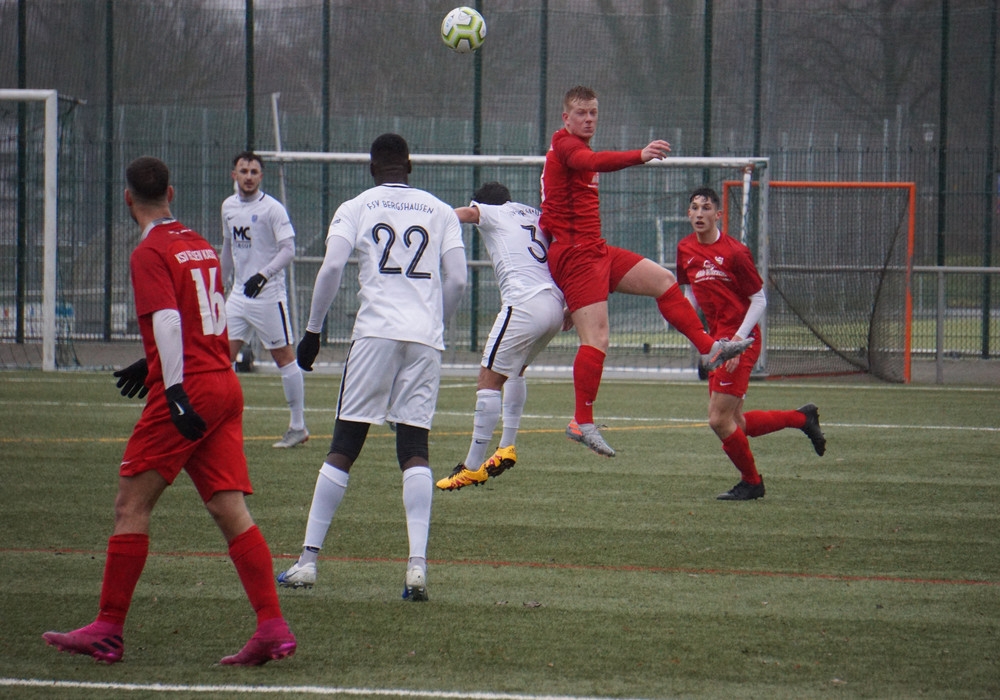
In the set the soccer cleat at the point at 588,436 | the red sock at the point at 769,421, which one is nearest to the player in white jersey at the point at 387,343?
the soccer cleat at the point at 588,436

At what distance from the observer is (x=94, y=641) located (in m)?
4.07

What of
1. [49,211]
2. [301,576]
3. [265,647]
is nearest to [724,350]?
[301,576]

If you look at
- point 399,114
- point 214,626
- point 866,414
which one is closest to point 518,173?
point 399,114

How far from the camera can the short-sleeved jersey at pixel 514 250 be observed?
7.64 meters

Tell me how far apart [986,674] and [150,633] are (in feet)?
10.1

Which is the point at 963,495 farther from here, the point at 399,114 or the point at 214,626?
the point at 399,114

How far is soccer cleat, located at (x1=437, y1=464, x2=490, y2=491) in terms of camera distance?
7445 mm

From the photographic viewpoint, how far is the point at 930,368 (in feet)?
56.0

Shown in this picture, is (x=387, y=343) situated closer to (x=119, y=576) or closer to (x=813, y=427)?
(x=119, y=576)

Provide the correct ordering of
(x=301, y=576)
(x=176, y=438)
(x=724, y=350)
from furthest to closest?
(x=724, y=350) → (x=301, y=576) → (x=176, y=438)

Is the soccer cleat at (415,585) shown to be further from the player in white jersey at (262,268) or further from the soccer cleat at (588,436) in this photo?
the player in white jersey at (262,268)

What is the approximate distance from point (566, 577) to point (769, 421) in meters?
3.15

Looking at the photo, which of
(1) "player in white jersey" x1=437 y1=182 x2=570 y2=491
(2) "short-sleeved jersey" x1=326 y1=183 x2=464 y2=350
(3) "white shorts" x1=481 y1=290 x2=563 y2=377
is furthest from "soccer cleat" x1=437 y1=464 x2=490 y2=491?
(2) "short-sleeved jersey" x1=326 y1=183 x2=464 y2=350

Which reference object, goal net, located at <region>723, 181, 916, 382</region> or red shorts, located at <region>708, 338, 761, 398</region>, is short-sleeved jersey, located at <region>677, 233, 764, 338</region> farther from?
goal net, located at <region>723, 181, 916, 382</region>
